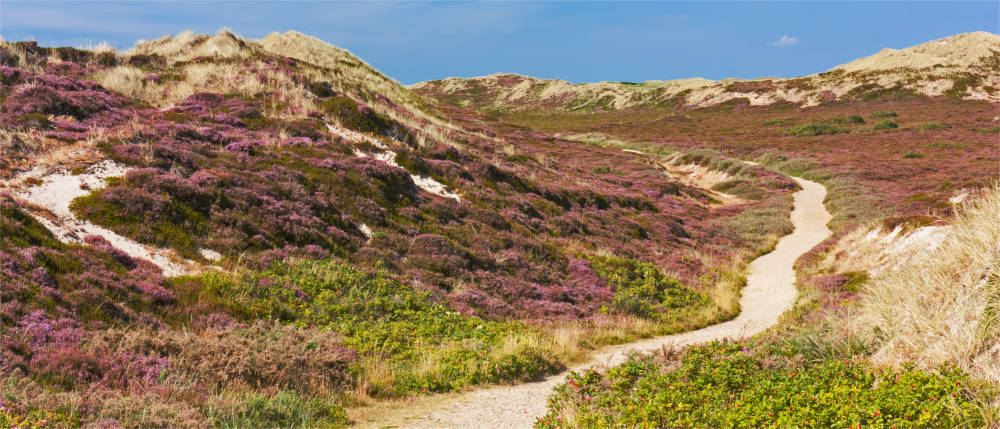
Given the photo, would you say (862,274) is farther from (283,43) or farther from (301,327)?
(283,43)

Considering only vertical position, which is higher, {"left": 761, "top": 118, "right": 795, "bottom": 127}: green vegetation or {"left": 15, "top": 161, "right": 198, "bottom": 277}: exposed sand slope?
{"left": 761, "top": 118, "right": 795, "bottom": 127}: green vegetation

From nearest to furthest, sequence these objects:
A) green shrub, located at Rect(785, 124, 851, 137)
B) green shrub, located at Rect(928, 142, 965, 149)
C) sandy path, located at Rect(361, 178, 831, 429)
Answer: sandy path, located at Rect(361, 178, 831, 429), green shrub, located at Rect(928, 142, 965, 149), green shrub, located at Rect(785, 124, 851, 137)

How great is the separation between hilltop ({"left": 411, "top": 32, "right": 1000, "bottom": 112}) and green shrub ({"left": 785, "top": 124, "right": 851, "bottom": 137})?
41263 mm

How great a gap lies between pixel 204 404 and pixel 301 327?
3.51 m

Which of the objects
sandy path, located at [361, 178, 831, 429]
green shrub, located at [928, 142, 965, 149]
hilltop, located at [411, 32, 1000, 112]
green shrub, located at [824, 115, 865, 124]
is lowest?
sandy path, located at [361, 178, 831, 429]

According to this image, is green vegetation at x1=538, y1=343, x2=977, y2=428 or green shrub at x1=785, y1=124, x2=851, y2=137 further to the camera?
green shrub at x1=785, y1=124, x2=851, y2=137

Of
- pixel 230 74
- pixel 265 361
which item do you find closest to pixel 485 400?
pixel 265 361

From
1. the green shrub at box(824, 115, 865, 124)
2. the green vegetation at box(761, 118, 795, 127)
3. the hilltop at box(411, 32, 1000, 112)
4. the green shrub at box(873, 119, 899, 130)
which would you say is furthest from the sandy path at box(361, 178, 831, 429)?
the hilltop at box(411, 32, 1000, 112)

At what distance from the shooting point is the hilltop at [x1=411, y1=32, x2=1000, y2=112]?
120 metres

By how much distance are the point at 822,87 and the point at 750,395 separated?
155116 millimetres

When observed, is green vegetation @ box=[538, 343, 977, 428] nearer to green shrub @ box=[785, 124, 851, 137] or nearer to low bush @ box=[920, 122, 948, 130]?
green shrub @ box=[785, 124, 851, 137]

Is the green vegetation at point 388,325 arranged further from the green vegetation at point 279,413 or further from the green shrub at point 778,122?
the green shrub at point 778,122

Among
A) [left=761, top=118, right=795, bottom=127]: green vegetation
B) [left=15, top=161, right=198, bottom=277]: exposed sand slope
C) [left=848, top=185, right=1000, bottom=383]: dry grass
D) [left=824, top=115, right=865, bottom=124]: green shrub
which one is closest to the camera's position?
[left=848, top=185, right=1000, bottom=383]: dry grass

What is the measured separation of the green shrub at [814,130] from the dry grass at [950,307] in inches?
3637
